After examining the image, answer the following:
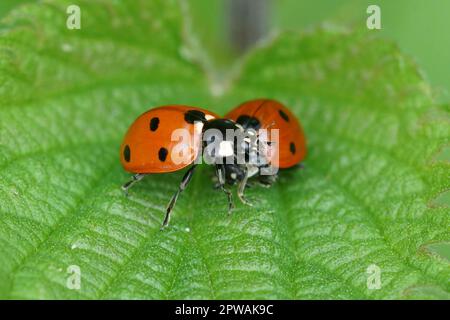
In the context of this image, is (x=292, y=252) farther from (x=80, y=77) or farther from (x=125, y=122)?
(x=80, y=77)

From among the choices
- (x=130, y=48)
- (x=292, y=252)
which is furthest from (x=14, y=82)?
(x=292, y=252)

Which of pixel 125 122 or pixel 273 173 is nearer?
pixel 273 173

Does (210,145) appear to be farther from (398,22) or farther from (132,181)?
(398,22)

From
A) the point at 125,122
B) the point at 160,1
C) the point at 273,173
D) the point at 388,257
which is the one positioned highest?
the point at 160,1

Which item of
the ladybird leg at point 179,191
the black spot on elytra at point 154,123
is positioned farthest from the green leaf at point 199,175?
the black spot on elytra at point 154,123

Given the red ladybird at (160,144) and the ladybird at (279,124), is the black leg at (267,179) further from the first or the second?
the red ladybird at (160,144)

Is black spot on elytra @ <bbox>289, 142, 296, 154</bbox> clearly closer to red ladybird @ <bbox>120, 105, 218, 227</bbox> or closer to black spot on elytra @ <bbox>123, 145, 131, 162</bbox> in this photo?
red ladybird @ <bbox>120, 105, 218, 227</bbox>

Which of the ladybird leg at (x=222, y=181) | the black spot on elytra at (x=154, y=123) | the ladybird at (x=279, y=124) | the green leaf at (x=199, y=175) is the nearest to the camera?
the green leaf at (x=199, y=175)
